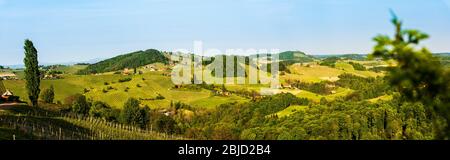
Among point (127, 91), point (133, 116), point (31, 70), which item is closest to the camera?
point (31, 70)

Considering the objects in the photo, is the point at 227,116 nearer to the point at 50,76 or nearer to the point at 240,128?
the point at 240,128

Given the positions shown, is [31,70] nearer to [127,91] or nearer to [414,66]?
[414,66]

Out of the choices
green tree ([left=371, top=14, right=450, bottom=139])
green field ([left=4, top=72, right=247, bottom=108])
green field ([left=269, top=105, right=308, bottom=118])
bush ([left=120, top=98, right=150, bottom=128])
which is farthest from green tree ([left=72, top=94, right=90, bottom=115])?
green tree ([left=371, top=14, right=450, bottom=139])

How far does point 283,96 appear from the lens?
150 m

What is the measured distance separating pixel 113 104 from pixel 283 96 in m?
51.7

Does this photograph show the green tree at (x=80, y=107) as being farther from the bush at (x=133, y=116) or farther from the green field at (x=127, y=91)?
the green field at (x=127, y=91)

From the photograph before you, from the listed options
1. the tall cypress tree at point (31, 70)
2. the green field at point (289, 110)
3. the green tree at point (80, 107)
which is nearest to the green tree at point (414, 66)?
the tall cypress tree at point (31, 70)

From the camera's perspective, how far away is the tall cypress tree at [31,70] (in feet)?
239

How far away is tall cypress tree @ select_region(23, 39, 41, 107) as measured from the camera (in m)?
72.8

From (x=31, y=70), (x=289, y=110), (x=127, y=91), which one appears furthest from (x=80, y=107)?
(x=127, y=91)

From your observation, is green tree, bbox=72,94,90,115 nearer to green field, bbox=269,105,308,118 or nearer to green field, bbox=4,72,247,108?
green field, bbox=4,72,247,108

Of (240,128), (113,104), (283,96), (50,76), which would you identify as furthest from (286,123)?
(50,76)

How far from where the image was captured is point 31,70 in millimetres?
73000

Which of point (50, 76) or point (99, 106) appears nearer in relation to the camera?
point (99, 106)
